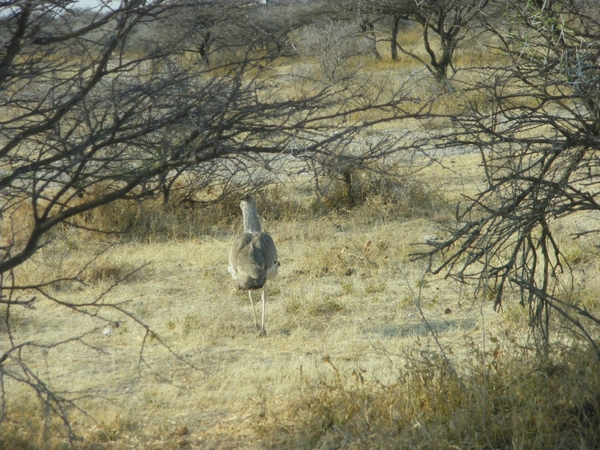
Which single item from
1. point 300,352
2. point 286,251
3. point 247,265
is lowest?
point 300,352

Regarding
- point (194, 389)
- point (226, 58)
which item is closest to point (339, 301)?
point (194, 389)

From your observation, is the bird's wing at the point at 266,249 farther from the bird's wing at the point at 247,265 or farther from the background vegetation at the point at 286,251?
the background vegetation at the point at 286,251

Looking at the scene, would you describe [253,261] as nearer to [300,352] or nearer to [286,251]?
[300,352]

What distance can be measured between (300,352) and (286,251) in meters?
3.37

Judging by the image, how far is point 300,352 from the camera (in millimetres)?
6812

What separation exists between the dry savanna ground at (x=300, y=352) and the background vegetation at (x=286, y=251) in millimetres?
26

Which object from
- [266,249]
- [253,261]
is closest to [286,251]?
[266,249]

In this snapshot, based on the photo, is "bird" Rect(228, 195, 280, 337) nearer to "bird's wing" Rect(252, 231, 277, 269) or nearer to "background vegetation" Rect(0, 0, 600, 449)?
"bird's wing" Rect(252, 231, 277, 269)

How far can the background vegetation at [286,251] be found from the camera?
354 centimetres

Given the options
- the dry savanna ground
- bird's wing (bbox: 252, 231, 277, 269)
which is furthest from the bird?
the dry savanna ground

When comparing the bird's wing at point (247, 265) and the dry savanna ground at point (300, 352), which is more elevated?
the bird's wing at point (247, 265)

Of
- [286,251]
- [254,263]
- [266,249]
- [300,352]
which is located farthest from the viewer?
[286,251]

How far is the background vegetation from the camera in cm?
354

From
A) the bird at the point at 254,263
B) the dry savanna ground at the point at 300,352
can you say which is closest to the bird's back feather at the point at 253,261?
the bird at the point at 254,263
